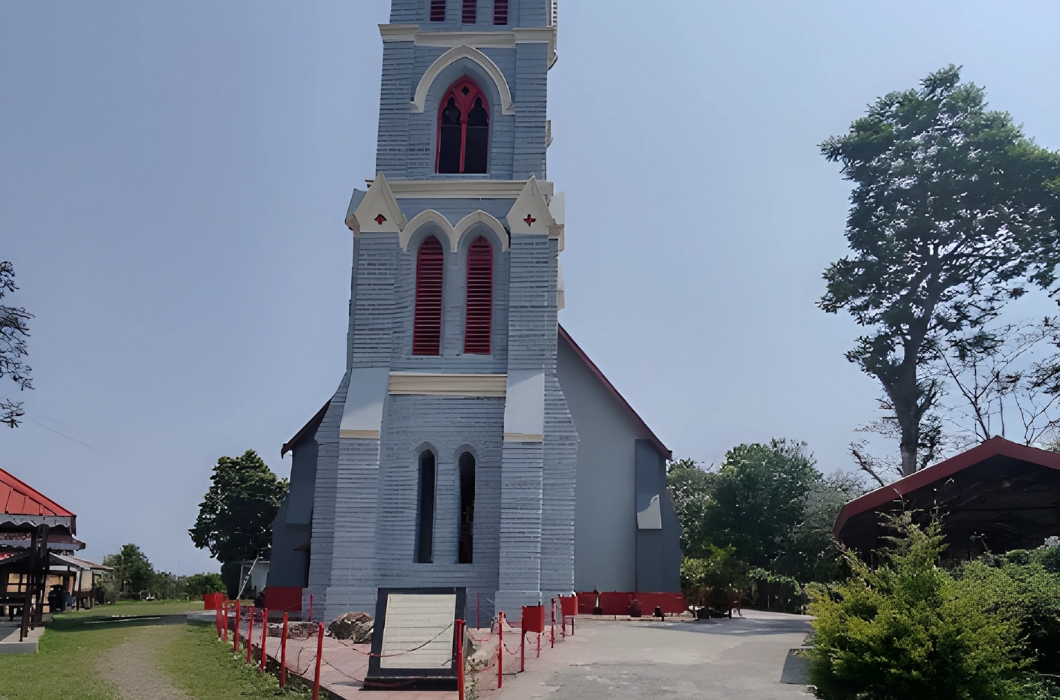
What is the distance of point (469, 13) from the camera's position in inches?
971

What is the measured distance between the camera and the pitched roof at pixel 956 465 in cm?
1299

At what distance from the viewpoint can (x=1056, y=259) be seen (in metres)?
32.0

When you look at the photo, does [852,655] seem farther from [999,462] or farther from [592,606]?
[592,606]

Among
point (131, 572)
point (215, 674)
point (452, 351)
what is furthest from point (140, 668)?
point (131, 572)

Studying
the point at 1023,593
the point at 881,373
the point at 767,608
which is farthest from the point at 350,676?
the point at 767,608

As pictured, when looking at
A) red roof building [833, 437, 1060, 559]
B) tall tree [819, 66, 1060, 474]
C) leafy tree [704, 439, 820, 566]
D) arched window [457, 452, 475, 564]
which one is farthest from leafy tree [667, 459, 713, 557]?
red roof building [833, 437, 1060, 559]

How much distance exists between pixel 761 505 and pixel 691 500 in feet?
41.7

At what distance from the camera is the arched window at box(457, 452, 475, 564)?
2145 centimetres

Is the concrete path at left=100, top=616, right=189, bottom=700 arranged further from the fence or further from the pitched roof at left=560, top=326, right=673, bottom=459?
the pitched roof at left=560, top=326, right=673, bottom=459

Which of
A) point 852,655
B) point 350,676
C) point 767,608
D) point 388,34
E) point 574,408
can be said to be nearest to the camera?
point 852,655

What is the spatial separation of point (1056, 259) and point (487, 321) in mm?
21345

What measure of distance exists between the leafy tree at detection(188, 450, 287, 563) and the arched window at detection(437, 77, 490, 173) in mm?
39671

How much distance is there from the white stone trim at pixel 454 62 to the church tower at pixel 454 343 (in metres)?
0.04

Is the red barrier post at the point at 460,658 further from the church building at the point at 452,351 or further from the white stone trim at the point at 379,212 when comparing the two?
the white stone trim at the point at 379,212
